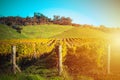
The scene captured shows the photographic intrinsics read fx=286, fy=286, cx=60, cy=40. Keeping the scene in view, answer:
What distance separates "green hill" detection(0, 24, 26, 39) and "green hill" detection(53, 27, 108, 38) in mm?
1292

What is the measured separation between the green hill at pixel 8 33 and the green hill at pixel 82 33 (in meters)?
1.29

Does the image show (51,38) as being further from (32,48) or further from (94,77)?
(94,77)

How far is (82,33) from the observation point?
9.30m

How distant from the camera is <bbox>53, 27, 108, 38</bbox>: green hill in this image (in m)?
9.15

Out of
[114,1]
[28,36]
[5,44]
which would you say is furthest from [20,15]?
[114,1]

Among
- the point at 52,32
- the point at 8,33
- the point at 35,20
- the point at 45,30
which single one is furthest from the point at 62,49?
the point at 8,33

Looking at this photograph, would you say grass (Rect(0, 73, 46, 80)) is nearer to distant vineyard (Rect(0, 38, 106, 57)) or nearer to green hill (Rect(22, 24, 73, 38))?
green hill (Rect(22, 24, 73, 38))

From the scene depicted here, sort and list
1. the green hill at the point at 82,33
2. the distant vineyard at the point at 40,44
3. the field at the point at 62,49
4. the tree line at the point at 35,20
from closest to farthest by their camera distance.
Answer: the tree line at the point at 35,20, the field at the point at 62,49, the green hill at the point at 82,33, the distant vineyard at the point at 40,44

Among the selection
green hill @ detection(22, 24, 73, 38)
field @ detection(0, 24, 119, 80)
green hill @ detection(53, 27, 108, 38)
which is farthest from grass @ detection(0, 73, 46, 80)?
green hill @ detection(53, 27, 108, 38)

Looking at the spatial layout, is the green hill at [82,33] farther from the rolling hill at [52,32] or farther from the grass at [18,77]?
the grass at [18,77]

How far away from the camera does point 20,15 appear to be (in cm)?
877

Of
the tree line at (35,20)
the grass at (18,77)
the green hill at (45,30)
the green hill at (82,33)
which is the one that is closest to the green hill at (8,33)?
the tree line at (35,20)

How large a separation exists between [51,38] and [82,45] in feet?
3.71

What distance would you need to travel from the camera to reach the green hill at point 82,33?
9.15m
